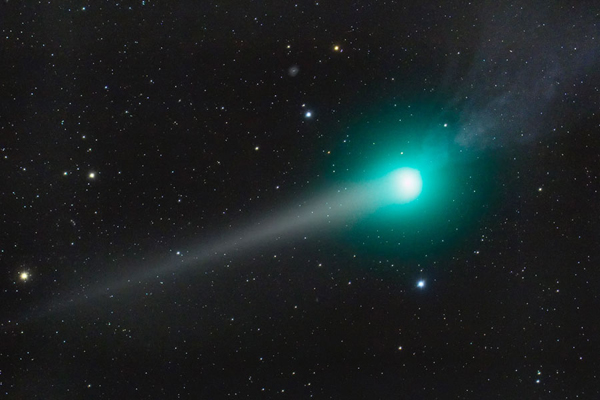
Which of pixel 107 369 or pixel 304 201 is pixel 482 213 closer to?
pixel 304 201

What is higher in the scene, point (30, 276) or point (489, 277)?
point (30, 276)

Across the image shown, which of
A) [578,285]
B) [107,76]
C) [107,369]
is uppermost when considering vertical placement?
[107,76]

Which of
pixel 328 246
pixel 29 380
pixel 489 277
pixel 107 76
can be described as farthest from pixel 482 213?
pixel 29 380

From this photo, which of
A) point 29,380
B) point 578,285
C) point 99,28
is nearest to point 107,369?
point 29,380

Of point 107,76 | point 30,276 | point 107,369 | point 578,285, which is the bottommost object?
point 578,285

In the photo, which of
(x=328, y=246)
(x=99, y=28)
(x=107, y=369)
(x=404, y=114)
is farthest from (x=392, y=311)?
(x=99, y=28)

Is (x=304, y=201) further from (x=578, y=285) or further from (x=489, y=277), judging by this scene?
(x=578, y=285)

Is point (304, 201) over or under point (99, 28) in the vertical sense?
under
